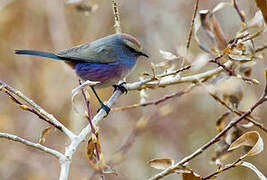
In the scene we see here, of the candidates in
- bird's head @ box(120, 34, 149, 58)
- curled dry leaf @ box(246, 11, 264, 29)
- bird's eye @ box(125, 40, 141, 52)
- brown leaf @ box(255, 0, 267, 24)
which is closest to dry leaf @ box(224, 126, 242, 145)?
curled dry leaf @ box(246, 11, 264, 29)

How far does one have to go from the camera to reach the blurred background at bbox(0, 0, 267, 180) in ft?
18.4

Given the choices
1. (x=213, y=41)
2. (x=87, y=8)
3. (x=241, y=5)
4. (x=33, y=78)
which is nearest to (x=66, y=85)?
(x=33, y=78)

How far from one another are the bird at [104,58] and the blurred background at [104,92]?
1.36 meters

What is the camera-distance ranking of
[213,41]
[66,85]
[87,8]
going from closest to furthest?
[213,41]
[87,8]
[66,85]

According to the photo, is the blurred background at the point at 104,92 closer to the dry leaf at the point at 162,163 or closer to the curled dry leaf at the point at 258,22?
the curled dry leaf at the point at 258,22

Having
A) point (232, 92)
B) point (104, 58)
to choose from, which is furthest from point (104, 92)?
point (232, 92)

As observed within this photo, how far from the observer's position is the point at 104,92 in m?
5.95

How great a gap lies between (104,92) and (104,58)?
6.03 feet

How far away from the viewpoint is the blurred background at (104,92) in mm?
5621

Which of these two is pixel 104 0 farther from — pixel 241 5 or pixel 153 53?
pixel 241 5

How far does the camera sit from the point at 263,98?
2.01 m

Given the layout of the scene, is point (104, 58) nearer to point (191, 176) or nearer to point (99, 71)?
point (99, 71)

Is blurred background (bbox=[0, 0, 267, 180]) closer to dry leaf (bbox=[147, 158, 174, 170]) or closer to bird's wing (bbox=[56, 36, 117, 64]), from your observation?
bird's wing (bbox=[56, 36, 117, 64])

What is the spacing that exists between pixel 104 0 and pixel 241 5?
2.23m
